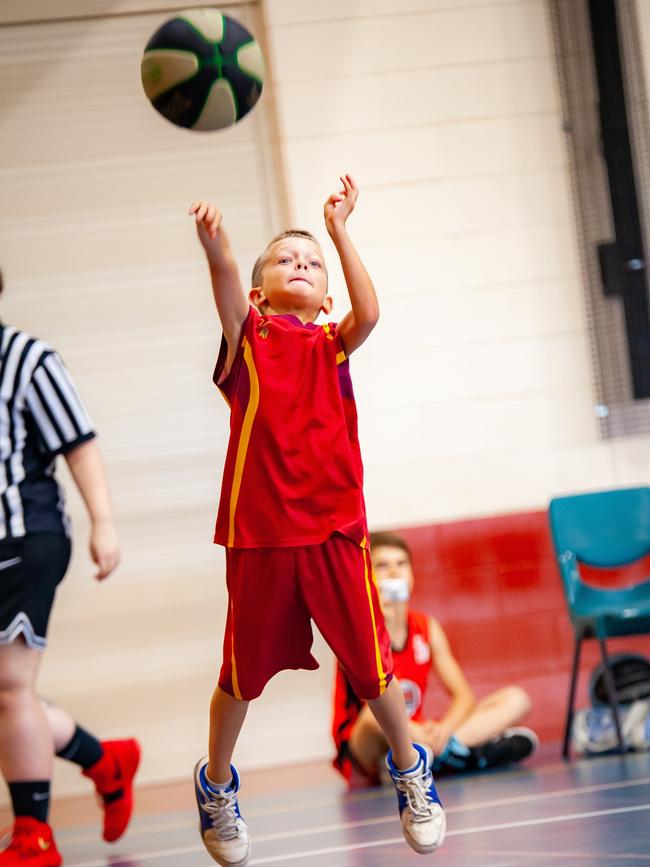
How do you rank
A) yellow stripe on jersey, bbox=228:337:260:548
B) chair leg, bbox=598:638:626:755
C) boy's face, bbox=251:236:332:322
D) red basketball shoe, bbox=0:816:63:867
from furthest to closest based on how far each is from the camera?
chair leg, bbox=598:638:626:755 < red basketball shoe, bbox=0:816:63:867 < boy's face, bbox=251:236:332:322 < yellow stripe on jersey, bbox=228:337:260:548

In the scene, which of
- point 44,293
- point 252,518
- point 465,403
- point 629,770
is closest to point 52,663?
point 44,293

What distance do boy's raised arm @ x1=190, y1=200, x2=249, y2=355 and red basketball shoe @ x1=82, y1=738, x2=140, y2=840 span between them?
6.07 feet

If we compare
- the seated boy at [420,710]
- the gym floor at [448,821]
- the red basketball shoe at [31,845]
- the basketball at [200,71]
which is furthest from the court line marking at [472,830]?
the basketball at [200,71]

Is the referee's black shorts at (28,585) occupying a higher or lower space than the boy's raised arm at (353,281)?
lower

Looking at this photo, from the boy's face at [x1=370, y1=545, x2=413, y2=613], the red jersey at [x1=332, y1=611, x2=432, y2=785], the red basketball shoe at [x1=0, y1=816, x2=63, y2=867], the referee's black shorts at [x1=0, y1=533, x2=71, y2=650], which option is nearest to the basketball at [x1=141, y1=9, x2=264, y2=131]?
the referee's black shorts at [x1=0, y1=533, x2=71, y2=650]

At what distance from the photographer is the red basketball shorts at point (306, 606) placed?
288 cm

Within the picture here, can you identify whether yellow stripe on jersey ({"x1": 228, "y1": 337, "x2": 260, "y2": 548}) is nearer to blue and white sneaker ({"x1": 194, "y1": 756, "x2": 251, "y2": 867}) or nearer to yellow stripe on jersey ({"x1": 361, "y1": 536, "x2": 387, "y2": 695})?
yellow stripe on jersey ({"x1": 361, "y1": 536, "x2": 387, "y2": 695})

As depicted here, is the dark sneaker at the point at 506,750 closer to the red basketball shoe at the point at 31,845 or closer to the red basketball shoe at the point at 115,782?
the red basketball shoe at the point at 115,782

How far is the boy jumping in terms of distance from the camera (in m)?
2.88

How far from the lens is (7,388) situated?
383 centimetres

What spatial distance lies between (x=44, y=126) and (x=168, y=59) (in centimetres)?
360

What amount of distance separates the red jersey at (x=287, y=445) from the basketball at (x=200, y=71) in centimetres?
51

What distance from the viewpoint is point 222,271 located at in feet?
9.46

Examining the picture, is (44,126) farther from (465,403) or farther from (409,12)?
(465,403)
